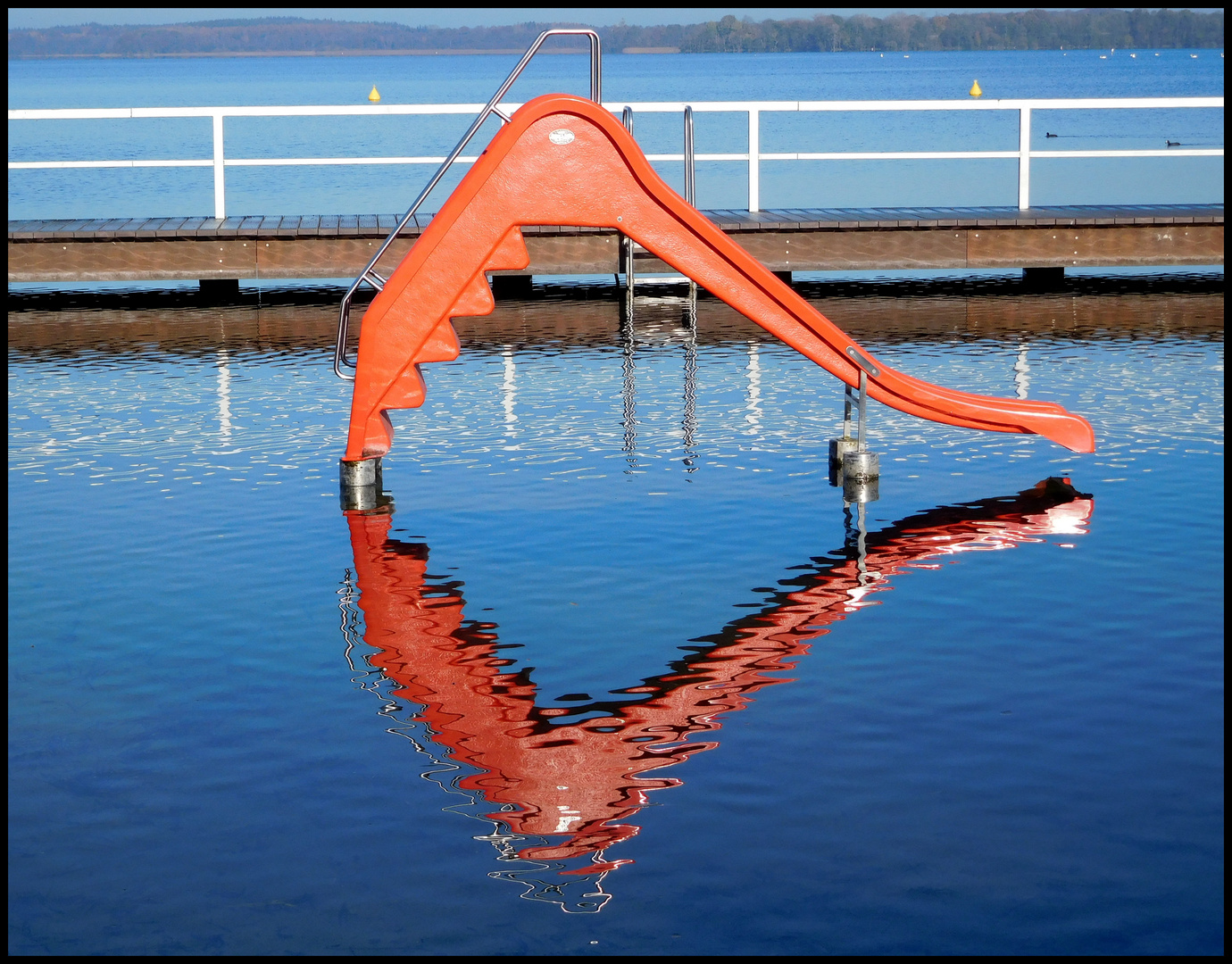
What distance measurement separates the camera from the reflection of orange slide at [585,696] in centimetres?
456

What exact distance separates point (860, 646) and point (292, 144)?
48.1 metres

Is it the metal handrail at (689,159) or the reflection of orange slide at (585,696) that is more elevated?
the metal handrail at (689,159)

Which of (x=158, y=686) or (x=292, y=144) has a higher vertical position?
(x=292, y=144)

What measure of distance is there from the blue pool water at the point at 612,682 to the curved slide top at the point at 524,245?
28.0 inches

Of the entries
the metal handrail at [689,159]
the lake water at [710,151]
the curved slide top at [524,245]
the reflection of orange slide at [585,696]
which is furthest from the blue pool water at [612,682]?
the lake water at [710,151]

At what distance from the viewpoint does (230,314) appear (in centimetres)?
1482

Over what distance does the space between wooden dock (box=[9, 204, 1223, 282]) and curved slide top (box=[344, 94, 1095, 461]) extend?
23.0 ft

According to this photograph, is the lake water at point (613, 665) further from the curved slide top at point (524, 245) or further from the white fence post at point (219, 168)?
the white fence post at point (219, 168)

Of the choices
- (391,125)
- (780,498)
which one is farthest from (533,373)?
(391,125)

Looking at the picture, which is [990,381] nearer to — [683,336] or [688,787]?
[683,336]

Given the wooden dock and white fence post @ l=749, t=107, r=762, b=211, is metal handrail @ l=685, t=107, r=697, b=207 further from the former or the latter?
white fence post @ l=749, t=107, r=762, b=211

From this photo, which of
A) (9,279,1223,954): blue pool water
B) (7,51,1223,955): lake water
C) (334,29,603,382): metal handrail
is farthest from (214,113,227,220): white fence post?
(334,29,603,382): metal handrail

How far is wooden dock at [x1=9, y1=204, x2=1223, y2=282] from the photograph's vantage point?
1478cm

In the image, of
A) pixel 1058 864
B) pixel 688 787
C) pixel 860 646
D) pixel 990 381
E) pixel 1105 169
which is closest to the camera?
pixel 1058 864
